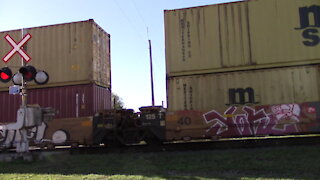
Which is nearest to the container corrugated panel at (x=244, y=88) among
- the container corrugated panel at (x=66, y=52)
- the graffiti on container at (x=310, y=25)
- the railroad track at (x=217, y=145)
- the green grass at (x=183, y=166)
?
the graffiti on container at (x=310, y=25)

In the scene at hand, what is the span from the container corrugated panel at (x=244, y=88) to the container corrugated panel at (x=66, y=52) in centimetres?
299

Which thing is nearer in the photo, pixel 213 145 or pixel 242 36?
pixel 242 36

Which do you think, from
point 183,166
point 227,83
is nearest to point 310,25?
point 227,83

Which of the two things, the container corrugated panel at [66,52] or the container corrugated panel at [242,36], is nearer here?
the container corrugated panel at [242,36]

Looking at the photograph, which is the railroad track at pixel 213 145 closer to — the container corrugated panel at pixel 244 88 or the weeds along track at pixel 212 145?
the weeds along track at pixel 212 145

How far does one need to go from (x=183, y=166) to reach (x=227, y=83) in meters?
3.47

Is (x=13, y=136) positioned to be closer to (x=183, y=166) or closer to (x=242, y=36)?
(x=183, y=166)

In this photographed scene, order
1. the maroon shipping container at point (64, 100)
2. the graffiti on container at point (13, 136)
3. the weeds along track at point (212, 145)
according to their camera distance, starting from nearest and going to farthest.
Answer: the weeds along track at point (212, 145)
the graffiti on container at point (13, 136)
the maroon shipping container at point (64, 100)

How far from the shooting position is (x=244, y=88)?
379 inches

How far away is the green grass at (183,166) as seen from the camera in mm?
6277

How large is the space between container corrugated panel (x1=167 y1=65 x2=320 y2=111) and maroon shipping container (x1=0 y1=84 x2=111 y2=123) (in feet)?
8.97

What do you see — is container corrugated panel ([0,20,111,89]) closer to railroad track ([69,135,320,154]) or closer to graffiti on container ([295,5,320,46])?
railroad track ([69,135,320,154])

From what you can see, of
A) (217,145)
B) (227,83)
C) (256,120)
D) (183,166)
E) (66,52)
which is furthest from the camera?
(66,52)

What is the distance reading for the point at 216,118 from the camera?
9.45 m
